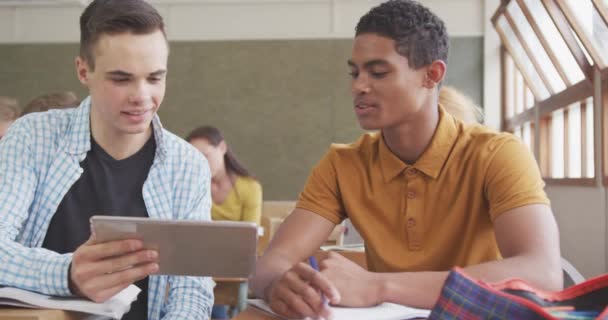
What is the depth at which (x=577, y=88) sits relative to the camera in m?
5.36

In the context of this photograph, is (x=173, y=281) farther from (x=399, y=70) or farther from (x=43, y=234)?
(x=399, y=70)

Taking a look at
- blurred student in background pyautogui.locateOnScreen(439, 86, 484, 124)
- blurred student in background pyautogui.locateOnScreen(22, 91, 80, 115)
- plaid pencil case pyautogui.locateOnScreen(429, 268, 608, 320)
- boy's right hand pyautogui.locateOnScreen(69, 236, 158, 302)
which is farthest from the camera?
blurred student in background pyautogui.locateOnScreen(22, 91, 80, 115)

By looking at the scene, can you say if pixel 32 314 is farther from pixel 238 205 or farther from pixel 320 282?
pixel 238 205

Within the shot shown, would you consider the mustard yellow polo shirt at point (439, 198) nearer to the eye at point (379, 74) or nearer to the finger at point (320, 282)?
the eye at point (379, 74)

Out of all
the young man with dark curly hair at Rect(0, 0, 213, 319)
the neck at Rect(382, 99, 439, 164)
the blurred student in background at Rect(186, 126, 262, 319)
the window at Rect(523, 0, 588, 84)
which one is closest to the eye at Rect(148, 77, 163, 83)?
the young man with dark curly hair at Rect(0, 0, 213, 319)

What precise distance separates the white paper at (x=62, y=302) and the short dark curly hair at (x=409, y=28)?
2.81ft

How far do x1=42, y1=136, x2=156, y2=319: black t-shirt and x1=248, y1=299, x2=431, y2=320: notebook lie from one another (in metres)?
0.52

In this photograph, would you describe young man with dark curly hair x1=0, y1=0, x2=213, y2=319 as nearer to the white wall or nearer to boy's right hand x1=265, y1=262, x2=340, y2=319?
boy's right hand x1=265, y1=262, x2=340, y2=319

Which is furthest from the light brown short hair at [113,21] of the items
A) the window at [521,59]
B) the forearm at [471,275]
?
the window at [521,59]

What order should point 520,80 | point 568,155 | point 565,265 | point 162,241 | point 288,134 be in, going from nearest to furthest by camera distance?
point 162,241, point 565,265, point 568,155, point 520,80, point 288,134

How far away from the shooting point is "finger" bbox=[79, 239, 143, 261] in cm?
112

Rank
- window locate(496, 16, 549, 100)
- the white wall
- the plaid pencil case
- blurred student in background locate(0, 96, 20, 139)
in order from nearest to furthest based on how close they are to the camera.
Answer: the plaid pencil case < blurred student in background locate(0, 96, 20, 139) < window locate(496, 16, 549, 100) < the white wall

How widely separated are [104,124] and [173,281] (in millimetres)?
412

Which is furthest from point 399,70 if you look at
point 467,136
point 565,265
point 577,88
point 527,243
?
point 577,88
